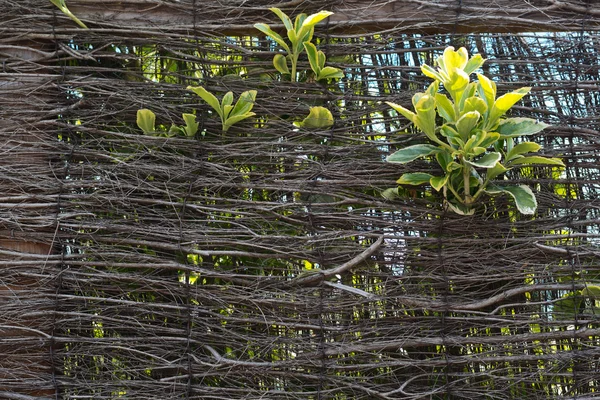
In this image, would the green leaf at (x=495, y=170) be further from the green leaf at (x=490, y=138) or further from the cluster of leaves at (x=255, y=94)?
the cluster of leaves at (x=255, y=94)

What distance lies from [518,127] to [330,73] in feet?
1.88

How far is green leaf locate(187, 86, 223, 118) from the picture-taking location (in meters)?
1.68

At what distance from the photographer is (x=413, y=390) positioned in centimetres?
162

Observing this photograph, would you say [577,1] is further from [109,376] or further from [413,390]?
[109,376]

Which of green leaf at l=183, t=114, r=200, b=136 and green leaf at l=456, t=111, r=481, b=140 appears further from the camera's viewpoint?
green leaf at l=183, t=114, r=200, b=136

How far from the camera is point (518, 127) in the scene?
5.29 ft

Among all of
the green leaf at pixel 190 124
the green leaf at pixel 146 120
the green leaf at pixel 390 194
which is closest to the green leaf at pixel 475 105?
the green leaf at pixel 390 194

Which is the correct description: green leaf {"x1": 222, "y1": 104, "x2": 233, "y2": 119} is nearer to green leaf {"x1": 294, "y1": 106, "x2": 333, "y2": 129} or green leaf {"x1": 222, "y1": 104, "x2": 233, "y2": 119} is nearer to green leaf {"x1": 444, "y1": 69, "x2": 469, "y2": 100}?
green leaf {"x1": 294, "y1": 106, "x2": 333, "y2": 129}

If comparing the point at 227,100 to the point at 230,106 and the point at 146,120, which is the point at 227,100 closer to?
the point at 230,106

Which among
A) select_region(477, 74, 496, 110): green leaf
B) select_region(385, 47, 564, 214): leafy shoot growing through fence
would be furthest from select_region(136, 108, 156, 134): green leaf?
select_region(477, 74, 496, 110): green leaf

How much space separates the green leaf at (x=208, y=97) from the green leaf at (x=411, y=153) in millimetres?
529

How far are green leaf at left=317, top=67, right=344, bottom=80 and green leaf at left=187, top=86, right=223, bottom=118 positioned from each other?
326 millimetres

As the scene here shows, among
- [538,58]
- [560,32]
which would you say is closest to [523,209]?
[538,58]

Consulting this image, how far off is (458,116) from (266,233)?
643 mm
